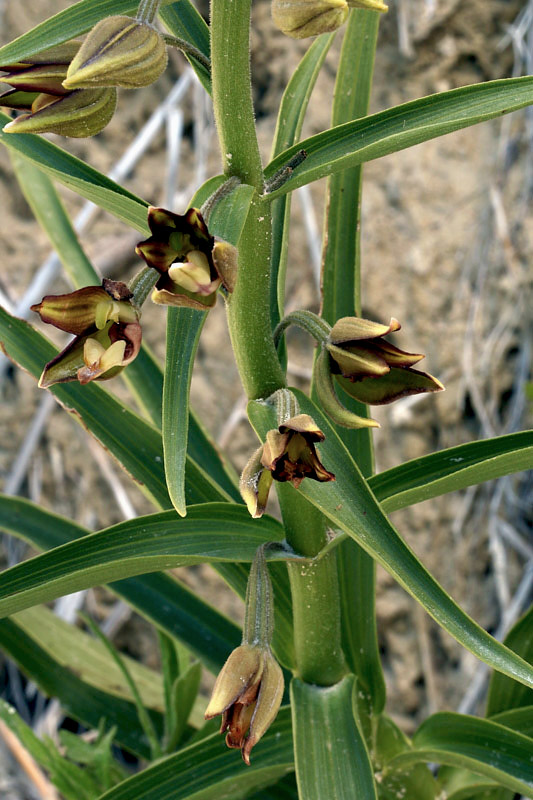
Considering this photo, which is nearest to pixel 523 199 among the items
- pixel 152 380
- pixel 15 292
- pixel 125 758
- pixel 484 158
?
pixel 484 158

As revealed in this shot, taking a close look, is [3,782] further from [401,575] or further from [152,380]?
[401,575]

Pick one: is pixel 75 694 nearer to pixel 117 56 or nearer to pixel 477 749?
pixel 477 749

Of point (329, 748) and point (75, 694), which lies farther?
point (75, 694)

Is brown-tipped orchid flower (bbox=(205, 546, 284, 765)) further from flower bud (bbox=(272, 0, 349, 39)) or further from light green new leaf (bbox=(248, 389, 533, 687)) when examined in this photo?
flower bud (bbox=(272, 0, 349, 39))

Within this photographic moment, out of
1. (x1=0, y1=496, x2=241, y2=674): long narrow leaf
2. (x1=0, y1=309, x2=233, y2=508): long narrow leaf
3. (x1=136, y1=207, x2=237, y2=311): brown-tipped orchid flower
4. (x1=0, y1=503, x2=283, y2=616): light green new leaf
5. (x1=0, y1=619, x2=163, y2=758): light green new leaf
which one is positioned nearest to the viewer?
(x1=136, y1=207, x2=237, y2=311): brown-tipped orchid flower

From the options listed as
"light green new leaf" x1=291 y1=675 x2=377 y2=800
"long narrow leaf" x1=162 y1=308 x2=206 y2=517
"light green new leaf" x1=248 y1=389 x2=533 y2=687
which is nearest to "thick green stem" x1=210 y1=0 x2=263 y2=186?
"long narrow leaf" x1=162 y1=308 x2=206 y2=517

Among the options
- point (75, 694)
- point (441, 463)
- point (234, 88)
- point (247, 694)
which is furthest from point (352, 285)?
point (75, 694)

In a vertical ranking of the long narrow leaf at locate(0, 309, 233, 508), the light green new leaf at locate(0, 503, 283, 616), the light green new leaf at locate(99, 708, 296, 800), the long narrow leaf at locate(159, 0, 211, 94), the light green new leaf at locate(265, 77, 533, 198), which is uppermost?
the long narrow leaf at locate(159, 0, 211, 94)
